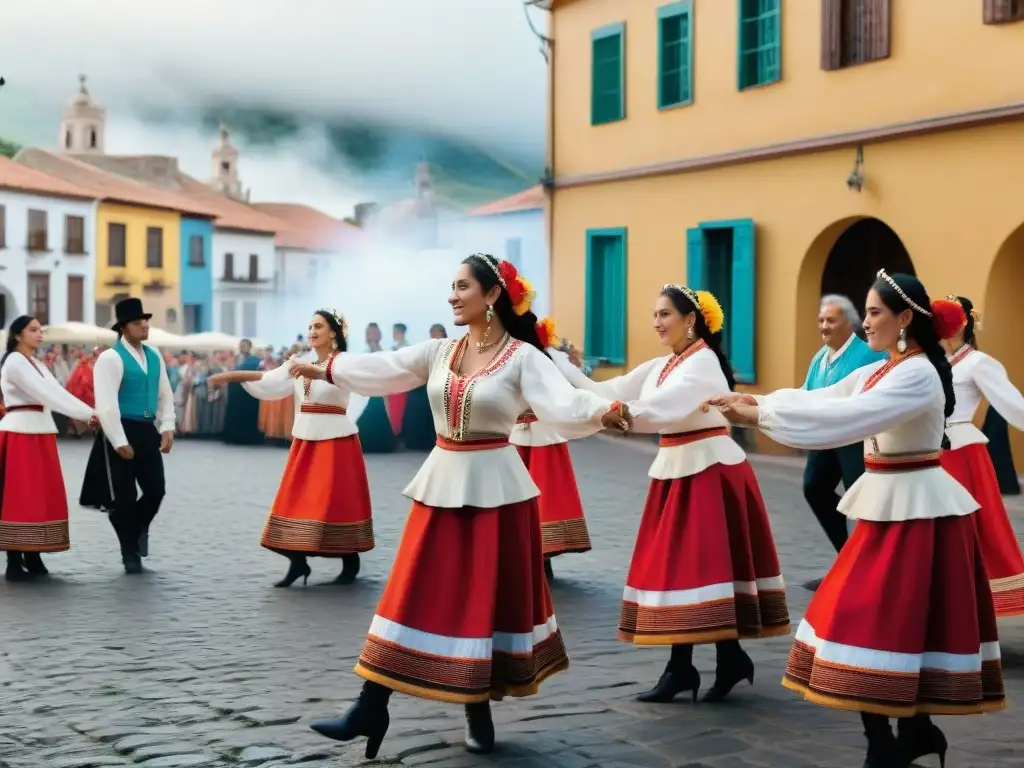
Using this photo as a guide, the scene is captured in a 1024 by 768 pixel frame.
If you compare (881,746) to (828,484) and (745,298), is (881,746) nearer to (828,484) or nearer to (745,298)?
(828,484)

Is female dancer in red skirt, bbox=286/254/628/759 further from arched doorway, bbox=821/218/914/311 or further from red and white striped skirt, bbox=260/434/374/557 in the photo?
arched doorway, bbox=821/218/914/311

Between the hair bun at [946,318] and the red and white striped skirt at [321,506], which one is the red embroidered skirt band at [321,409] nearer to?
the red and white striped skirt at [321,506]

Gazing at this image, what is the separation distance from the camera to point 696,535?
21.9ft

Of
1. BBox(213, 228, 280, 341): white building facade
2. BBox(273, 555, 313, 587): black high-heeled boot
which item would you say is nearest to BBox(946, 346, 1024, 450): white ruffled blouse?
BBox(273, 555, 313, 587): black high-heeled boot

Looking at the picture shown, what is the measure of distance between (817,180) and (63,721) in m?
14.5

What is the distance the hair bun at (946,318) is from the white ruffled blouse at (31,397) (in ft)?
20.1

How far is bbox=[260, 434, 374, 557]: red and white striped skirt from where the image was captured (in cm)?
979

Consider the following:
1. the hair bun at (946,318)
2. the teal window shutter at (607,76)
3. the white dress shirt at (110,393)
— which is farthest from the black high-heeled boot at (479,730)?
Answer: the teal window shutter at (607,76)

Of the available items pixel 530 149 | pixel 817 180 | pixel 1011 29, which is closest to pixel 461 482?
pixel 1011 29

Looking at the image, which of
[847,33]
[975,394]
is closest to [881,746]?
[975,394]

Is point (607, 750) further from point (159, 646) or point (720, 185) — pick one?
point (720, 185)

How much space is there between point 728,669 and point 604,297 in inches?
686

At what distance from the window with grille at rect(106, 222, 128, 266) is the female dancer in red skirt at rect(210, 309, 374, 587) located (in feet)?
159

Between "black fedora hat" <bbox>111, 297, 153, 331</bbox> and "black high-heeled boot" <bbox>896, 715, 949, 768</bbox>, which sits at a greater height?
"black fedora hat" <bbox>111, 297, 153, 331</bbox>
